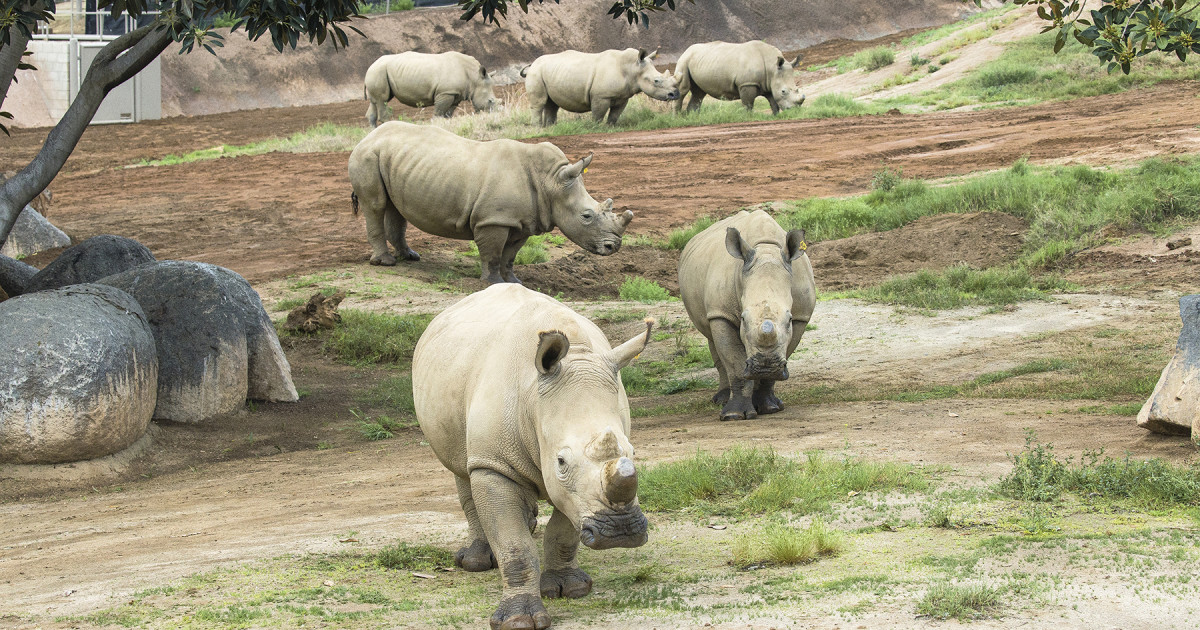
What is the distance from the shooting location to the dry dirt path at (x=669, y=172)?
58.6 feet

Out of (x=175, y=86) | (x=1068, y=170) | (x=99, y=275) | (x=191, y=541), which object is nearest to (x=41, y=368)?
(x=191, y=541)

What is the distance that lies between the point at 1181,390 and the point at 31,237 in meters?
15.2

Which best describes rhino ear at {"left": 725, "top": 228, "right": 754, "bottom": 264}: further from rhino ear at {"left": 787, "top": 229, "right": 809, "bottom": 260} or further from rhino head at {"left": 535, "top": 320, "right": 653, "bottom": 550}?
rhino head at {"left": 535, "top": 320, "right": 653, "bottom": 550}

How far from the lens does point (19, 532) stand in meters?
7.45

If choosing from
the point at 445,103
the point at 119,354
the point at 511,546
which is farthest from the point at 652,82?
the point at 511,546

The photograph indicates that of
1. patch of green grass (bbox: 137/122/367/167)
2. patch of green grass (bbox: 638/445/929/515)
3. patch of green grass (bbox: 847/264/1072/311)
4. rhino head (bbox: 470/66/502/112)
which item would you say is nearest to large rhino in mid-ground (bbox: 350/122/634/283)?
patch of green grass (bbox: 847/264/1072/311)

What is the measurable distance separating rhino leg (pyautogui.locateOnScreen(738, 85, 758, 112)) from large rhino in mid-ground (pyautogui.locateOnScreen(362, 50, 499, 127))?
20.0 ft

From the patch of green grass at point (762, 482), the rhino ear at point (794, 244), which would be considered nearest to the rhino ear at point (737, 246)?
the rhino ear at point (794, 244)

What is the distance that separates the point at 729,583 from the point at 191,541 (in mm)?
3078

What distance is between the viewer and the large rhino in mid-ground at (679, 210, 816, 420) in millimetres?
9266

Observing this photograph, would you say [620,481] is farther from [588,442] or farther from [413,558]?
[413,558]

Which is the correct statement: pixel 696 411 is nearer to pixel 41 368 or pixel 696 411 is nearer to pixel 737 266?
pixel 737 266

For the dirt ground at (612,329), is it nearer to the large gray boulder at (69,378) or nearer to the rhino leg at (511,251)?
the large gray boulder at (69,378)

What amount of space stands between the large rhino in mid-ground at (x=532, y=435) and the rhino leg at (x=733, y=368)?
4004mm
